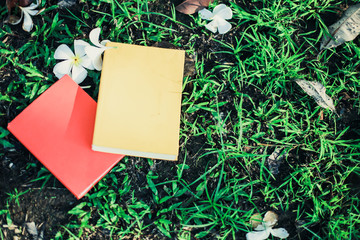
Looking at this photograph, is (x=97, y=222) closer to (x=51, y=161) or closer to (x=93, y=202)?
(x=93, y=202)

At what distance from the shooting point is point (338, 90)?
2100 mm

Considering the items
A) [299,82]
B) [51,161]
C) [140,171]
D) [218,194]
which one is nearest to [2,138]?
[51,161]

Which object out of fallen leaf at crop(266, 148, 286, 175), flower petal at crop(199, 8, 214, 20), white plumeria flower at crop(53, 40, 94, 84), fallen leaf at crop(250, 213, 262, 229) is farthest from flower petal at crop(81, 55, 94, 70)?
fallen leaf at crop(250, 213, 262, 229)

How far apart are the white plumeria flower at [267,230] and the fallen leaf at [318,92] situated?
73 cm

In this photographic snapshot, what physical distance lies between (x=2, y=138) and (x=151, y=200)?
93cm

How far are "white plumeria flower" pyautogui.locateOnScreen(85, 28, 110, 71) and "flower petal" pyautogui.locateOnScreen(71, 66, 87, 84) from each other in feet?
0.28

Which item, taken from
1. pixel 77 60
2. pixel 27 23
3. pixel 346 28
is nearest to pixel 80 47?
pixel 77 60

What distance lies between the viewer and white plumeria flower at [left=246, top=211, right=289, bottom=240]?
1994 millimetres

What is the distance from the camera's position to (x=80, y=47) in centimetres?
196

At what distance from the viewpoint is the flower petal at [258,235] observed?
1990 mm

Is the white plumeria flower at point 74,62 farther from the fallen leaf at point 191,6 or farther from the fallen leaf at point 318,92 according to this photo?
the fallen leaf at point 318,92

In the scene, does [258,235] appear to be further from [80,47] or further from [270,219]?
[80,47]

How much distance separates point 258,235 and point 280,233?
0.14m

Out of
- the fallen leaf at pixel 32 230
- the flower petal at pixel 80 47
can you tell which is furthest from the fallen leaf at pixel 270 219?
the flower petal at pixel 80 47
